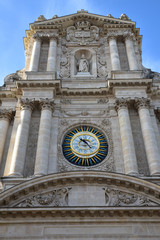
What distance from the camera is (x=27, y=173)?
45.8 feet

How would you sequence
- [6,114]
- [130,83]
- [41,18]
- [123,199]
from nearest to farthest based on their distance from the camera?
1. [123,199]
2. [6,114]
3. [130,83]
4. [41,18]

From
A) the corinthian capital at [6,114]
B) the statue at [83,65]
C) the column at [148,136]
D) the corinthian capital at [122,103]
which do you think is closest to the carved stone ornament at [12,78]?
the corinthian capital at [6,114]

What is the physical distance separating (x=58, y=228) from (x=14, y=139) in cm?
614

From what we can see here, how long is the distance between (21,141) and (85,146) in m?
3.35

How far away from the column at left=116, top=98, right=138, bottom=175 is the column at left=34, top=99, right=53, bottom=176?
147 inches

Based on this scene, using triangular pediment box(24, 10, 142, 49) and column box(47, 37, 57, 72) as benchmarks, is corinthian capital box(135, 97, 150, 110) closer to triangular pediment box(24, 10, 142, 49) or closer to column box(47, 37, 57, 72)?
column box(47, 37, 57, 72)

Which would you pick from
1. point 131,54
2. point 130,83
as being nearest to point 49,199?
point 130,83

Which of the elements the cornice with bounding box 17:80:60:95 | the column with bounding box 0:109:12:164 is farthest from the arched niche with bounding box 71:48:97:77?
the column with bounding box 0:109:12:164

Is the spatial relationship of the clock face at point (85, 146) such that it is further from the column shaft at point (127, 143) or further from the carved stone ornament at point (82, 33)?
the carved stone ornament at point (82, 33)

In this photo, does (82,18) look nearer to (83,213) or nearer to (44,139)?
(44,139)

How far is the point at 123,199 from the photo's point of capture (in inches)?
455

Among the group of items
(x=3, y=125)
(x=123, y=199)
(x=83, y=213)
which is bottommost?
(x=83, y=213)

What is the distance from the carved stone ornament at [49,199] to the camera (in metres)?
11.4

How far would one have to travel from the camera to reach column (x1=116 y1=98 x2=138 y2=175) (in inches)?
534
